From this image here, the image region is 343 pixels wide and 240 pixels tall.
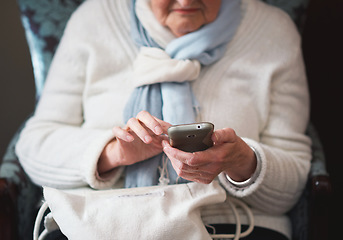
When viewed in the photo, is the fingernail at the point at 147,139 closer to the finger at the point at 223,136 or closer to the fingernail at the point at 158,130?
the fingernail at the point at 158,130

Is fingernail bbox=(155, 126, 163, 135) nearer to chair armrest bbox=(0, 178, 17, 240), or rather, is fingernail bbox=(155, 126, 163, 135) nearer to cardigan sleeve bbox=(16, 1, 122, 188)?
cardigan sleeve bbox=(16, 1, 122, 188)

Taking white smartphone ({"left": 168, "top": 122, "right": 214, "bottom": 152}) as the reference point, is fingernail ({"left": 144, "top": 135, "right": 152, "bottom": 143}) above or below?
below

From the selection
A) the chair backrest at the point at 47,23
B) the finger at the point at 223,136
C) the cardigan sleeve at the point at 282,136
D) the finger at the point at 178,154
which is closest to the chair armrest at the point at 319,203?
the cardigan sleeve at the point at 282,136

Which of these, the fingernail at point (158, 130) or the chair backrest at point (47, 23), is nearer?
the fingernail at point (158, 130)

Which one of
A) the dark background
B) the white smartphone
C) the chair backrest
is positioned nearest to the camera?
the white smartphone

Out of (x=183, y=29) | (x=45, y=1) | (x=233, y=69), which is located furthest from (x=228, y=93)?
(x=45, y=1)

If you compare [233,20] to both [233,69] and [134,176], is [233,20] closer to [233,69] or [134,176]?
[233,69]

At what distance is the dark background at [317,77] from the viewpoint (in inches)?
59.3

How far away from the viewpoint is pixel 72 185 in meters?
1.02

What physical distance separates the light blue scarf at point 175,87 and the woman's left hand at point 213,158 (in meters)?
0.14

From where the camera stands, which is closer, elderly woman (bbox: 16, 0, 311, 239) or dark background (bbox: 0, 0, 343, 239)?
elderly woman (bbox: 16, 0, 311, 239)

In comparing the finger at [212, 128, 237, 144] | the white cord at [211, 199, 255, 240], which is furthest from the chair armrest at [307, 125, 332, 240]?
the finger at [212, 128, 237, 144]

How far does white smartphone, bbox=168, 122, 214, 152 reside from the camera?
0.74m

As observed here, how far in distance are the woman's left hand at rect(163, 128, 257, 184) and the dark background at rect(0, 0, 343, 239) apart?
2.39ft
